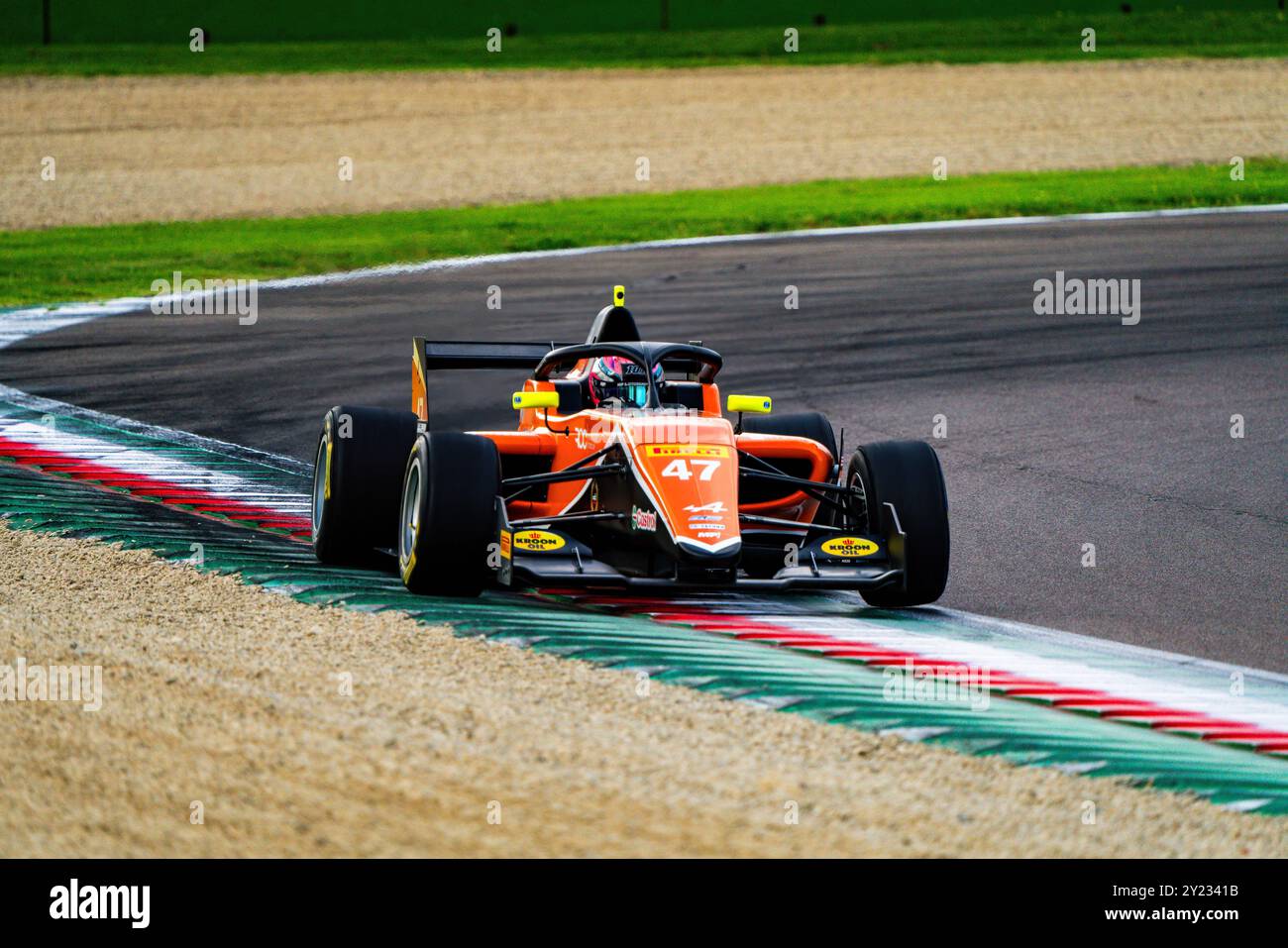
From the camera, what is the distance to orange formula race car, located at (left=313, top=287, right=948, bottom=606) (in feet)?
28.5

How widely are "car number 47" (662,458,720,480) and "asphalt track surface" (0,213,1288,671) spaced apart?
5.40 feet

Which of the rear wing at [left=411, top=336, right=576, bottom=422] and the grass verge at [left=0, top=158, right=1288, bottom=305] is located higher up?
the grass verge at [left=0, top=158, right=1288, bottom=305]

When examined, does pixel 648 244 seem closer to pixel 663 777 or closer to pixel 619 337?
pixel 619 337

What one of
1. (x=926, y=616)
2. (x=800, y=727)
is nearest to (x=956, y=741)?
(x=800, y=727)

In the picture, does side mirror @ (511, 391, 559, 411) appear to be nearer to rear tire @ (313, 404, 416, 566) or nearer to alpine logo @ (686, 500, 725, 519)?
rear tire @ (313, 404, 416, 566)

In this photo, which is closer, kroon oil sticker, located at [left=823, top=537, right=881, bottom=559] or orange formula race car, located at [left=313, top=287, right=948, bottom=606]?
orange formula race car, located at [left=313, top=287, right=948, bottom=606]

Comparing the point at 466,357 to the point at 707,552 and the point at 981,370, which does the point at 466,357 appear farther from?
the point at 981,370

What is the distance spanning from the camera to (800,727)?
7.04 m

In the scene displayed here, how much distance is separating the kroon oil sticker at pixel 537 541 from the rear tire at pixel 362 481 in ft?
3.70

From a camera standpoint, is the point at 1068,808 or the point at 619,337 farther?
the point at 619,337

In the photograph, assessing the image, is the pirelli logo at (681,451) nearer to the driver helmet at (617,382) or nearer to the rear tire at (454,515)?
the rear tire at (454,515)

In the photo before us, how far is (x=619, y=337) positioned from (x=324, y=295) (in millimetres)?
10543

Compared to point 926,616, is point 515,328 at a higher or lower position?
higher

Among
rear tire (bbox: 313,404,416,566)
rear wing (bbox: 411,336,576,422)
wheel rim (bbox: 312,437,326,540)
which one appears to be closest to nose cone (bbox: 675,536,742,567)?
rear tire (bbox: 313,404,416,566)
